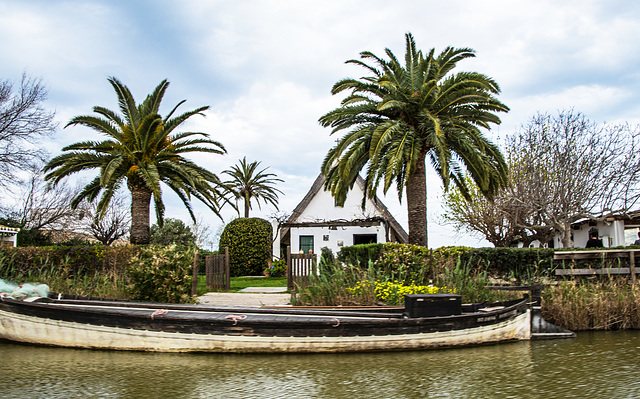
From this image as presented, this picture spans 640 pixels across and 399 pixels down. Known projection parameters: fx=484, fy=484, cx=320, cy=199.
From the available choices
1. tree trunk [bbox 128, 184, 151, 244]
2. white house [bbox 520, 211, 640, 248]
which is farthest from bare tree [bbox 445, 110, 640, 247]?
tree trunk [bbox 128, 184, 151, 244]

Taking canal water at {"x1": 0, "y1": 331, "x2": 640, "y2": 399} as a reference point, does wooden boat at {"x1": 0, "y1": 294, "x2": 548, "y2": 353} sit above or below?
above

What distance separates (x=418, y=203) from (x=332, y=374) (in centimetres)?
1075

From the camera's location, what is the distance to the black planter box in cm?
853

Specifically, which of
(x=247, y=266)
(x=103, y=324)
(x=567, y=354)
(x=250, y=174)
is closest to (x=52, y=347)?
(x=103, y=324)

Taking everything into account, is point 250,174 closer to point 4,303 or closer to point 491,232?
point 491,232

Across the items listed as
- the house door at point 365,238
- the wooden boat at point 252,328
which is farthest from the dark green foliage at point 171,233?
the wooden boat at point 252,328

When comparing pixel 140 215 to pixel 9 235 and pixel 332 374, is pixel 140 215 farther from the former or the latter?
pixel 332 374

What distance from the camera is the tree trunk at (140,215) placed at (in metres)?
19.5

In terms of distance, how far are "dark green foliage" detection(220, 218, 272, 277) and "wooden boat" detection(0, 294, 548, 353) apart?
17287 millimetres

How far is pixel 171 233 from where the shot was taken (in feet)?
138

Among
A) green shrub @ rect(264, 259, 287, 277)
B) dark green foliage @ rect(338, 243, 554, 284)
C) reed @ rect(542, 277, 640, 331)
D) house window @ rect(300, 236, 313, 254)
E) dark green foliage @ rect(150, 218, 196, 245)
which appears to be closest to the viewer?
reed @ rect(542, 277, 640, 331)

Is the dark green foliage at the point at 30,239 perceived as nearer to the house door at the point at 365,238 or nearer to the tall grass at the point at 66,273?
the tall grass at the point at 66,273

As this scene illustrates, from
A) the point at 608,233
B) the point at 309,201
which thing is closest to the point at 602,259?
the point at 608,233

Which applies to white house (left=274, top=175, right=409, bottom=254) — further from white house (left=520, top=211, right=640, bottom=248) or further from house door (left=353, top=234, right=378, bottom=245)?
white house (left=520, top=211, right=640, bottom=248)
